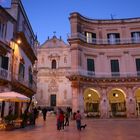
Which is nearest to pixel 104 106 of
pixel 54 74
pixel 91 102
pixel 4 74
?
pixel 91 102

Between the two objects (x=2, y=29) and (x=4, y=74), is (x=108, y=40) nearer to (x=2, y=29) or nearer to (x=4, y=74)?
(x=2, y=29)

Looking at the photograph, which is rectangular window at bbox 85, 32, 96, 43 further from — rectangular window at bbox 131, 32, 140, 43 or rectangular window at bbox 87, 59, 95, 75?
rectangular window at bbox 131, 32, 140, 43

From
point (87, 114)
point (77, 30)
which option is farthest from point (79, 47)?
point (87, 114)

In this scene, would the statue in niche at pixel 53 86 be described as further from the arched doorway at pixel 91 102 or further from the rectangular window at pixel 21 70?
the rectangular window at pixel 21 70

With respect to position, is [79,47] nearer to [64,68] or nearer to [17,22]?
[17,22]

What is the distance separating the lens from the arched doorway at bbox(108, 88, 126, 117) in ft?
98.9

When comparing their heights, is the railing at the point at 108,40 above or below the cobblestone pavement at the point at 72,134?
above

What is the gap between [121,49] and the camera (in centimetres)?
3153

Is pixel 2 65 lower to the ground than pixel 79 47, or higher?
lower

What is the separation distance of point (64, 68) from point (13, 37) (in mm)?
26786

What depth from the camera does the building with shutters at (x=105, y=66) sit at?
29391mm

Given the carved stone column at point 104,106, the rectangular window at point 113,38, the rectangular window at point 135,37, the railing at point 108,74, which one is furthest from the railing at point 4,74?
the rectangular window at point 135,37

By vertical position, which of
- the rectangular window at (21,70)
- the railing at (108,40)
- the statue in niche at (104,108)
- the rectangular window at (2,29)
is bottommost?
the statue in niche at (104,108)

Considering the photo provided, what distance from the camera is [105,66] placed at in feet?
102
